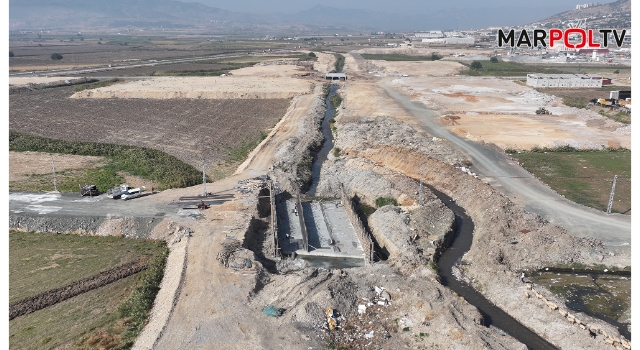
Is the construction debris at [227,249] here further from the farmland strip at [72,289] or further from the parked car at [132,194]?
the parked car at [132,194]

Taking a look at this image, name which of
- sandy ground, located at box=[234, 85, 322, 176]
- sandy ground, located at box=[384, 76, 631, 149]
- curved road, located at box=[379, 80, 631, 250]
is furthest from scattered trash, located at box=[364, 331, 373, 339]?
sandy ground, located at box=[384, 76, 631, 149]

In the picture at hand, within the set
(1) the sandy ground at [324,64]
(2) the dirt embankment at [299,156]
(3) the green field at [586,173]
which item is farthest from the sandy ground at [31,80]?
(3) the green field at [586,173]

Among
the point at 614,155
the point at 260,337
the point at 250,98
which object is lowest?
the point at 260,337

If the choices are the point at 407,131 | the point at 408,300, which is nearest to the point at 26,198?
the point at 408,300

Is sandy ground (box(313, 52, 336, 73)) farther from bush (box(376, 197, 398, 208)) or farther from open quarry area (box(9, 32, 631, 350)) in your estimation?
bush (box(376, 197, 398, 208))

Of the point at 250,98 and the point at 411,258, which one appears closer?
the point at 411,258
